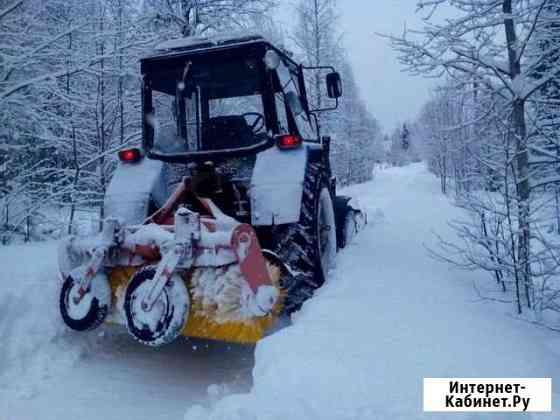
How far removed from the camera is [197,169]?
395cm

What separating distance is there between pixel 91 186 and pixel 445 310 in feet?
24.3

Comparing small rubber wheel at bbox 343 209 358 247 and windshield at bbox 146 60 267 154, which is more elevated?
windshield at bbox 146 60 267 154

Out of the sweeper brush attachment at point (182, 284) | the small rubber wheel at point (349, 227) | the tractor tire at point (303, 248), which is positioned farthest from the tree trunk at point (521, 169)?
the small rubber wheel at point (349, 227)

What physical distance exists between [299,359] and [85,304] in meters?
1.59

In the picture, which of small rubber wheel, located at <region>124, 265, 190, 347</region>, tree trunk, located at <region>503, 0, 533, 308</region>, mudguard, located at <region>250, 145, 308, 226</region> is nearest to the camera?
small rubber wheel, located at <region>124, 265, 190, 347</region>

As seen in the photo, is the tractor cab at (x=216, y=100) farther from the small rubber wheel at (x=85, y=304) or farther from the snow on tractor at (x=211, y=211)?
the small rubber wheel at (x=85, y=304)

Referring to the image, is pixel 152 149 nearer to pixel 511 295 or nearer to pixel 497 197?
pixel 497 197

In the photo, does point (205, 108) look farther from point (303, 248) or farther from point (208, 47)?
point (303, 248)

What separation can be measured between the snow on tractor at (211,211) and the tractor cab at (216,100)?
0.04 ft

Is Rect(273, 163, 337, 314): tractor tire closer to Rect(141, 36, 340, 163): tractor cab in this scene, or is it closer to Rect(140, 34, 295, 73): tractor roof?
Rect(141, 36, 340, 163): tractor cab

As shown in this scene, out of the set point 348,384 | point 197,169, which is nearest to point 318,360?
point 348,384

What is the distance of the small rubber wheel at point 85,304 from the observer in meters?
3.05

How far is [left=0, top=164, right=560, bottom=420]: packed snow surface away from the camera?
7.06 ft

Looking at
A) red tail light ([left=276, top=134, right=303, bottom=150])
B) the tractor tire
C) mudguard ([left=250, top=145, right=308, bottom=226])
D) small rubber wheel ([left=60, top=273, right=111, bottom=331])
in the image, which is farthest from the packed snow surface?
red tail light ([left=276, top=134, right=303, bottom=150])
